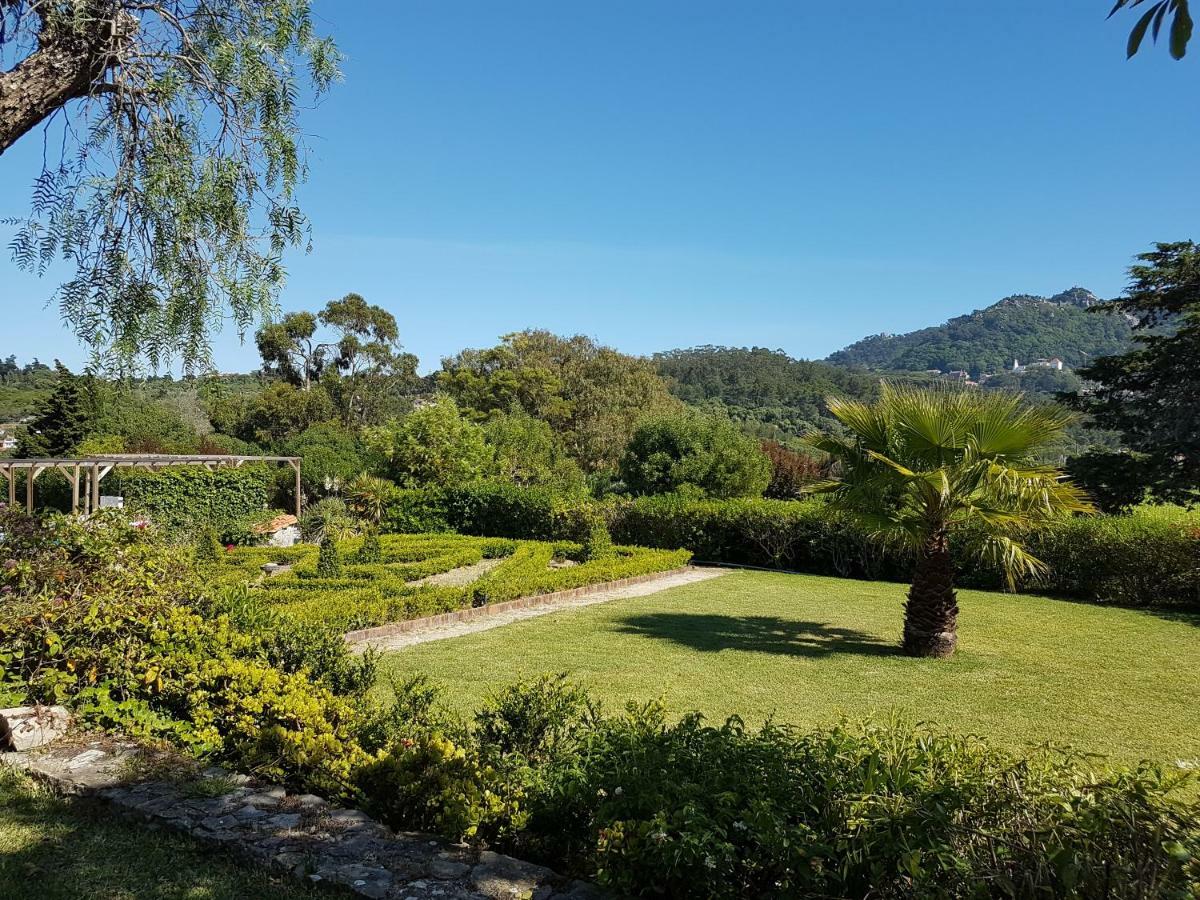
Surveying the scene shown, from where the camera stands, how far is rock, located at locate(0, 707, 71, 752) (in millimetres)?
3963

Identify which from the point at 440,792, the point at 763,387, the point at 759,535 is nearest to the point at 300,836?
the point at 440,792

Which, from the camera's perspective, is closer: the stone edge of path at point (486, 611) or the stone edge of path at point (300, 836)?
→ the stone edge of path at point (300, 836)

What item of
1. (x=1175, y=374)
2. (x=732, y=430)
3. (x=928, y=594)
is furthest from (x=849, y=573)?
(x=1175, y=374)

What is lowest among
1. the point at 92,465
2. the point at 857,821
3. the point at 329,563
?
the point at 329,563

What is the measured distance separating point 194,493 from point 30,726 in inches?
676

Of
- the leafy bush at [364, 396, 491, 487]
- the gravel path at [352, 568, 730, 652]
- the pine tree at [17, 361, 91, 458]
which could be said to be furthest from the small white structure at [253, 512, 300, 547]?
the pine tree at [17, 361, 91, 458]

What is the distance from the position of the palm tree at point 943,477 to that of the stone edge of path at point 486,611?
15.2 feet

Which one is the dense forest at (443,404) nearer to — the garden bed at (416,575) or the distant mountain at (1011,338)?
the garden bed at (416,575)

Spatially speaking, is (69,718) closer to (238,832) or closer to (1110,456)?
(238,832)

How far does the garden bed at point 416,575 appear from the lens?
903 cm

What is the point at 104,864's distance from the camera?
9.60ft

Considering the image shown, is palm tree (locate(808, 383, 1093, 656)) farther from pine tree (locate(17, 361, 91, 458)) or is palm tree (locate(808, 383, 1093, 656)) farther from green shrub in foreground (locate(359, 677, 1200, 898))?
pine tree (locate(17, 361, 91, 458))

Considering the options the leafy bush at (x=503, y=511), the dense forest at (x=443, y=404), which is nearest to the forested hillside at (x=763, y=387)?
the dense forest at (x=443, y=404)

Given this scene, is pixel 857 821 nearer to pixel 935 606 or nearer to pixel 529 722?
pixel 529 722
